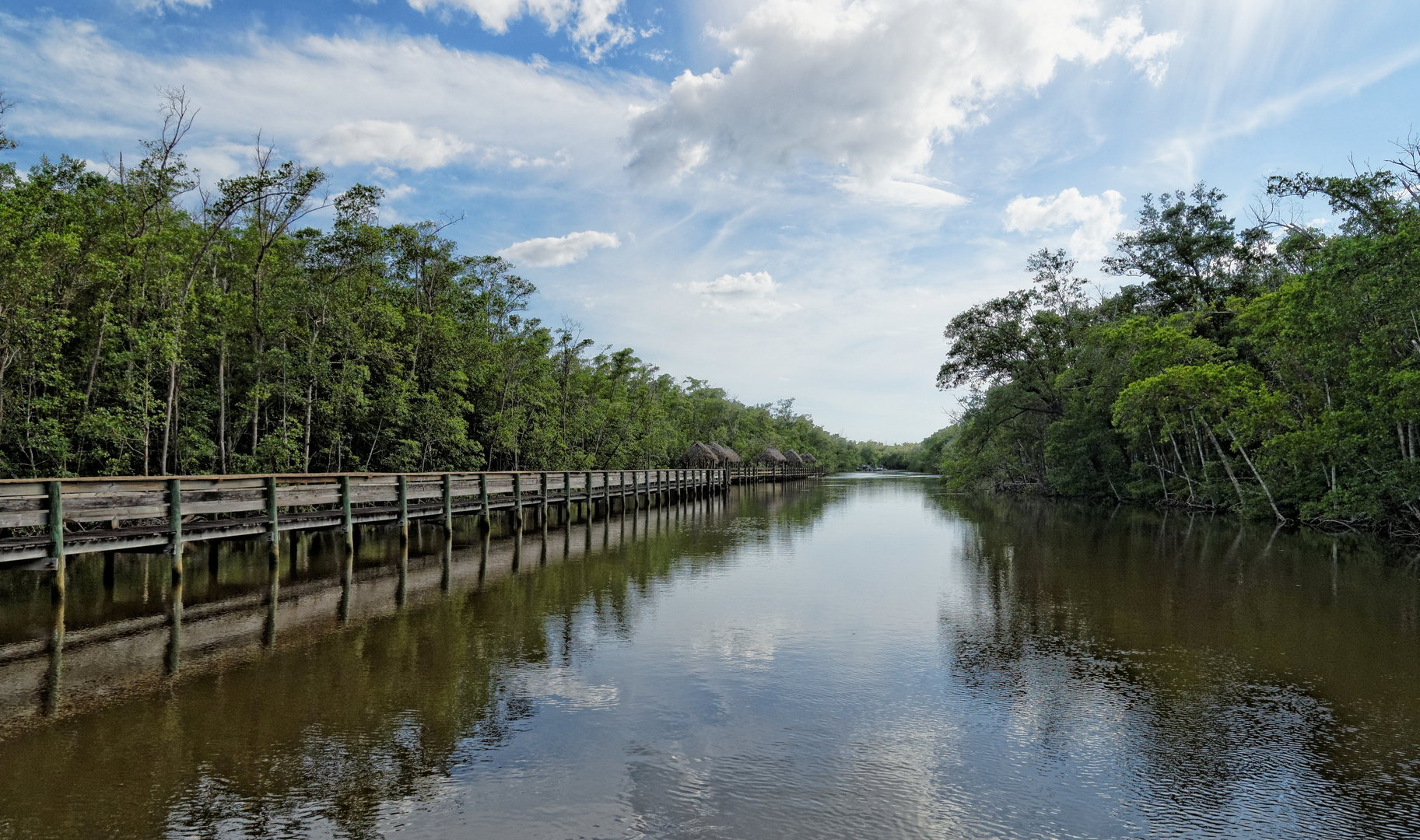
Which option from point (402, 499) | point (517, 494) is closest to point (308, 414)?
point (517, 494)

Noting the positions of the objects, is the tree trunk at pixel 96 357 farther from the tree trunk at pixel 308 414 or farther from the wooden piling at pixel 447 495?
the wooden piling at pixel 447 495

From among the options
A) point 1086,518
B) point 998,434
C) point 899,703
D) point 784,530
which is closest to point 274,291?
point 784,530

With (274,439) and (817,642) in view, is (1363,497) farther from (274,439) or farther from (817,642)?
(274,439)

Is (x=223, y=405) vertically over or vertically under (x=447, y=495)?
over

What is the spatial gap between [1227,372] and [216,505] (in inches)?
1009

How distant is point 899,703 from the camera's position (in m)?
5.82

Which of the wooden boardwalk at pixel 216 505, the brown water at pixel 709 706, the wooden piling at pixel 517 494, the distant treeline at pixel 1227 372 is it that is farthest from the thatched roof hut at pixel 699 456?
the brown water at pixel 709 706

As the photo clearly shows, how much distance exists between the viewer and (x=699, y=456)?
45.2m

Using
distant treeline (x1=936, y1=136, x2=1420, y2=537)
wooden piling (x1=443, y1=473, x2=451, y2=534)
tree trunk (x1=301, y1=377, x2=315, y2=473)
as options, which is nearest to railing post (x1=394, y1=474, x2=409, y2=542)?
wooden piling (x1=443, y1=473, x2=451, y2=534)

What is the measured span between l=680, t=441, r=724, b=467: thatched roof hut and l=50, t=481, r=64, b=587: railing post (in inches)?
1431

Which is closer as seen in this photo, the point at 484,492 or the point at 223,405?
the point at 223,405

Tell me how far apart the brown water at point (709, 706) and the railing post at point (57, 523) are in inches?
28.2

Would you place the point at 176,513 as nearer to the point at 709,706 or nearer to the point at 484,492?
the point at 484,492

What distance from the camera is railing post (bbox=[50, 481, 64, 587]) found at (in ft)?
28.9
